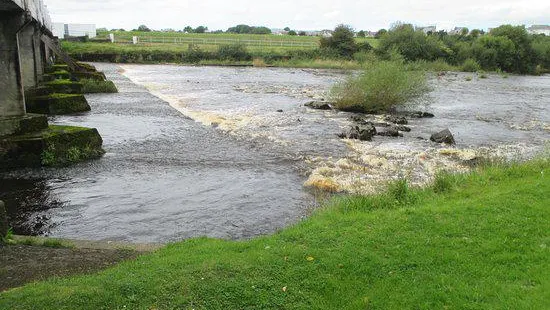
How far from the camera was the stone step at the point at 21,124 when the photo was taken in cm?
1591

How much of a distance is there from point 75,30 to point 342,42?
54428mm

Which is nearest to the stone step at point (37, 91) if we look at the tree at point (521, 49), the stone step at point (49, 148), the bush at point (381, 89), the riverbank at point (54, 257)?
the stone step at point (49, 148)

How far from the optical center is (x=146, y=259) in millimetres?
8000

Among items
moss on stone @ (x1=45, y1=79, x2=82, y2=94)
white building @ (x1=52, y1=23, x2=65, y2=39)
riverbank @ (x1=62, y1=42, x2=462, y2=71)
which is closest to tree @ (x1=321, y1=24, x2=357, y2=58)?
riverbank @ (x1=62, y1=42, x2=462, y2=71)

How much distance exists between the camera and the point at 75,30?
335 feet

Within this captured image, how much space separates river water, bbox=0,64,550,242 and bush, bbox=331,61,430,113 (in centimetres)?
152

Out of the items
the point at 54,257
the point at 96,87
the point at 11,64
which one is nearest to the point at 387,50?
the point at 96,87

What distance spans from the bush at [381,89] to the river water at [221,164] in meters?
1.52

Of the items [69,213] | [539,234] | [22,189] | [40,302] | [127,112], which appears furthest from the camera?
[127,112]

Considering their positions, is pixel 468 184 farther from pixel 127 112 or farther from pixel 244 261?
pixel 127 112

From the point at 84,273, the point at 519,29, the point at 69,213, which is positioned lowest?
the point at 69,213

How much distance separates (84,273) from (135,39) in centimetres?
9019

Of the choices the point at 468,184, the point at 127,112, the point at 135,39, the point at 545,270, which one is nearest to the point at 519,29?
the point at 135,39

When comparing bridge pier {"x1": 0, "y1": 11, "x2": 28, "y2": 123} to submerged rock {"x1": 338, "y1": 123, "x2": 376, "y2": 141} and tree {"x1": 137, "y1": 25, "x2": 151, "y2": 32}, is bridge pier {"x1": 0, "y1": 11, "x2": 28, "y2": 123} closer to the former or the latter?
submerged rock {"x1": 338, "y1": 123, "x2": 376, "y2": 141}
